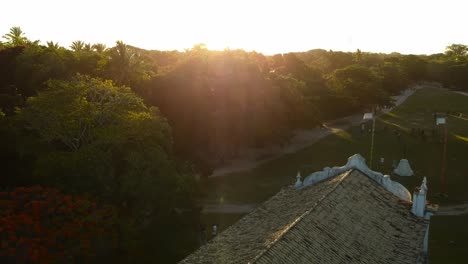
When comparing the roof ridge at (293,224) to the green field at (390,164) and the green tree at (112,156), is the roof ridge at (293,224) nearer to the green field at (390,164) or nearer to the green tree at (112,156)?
the green tree at (112,156)

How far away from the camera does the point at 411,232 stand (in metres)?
17.1

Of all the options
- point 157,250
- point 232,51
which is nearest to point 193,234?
point 157,250

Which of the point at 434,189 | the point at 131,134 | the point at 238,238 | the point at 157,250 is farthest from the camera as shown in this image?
the point at 434,189

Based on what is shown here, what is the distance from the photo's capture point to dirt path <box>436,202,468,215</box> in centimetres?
3134

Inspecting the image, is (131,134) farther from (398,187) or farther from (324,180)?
(398,187)

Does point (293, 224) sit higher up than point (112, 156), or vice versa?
point (293, 224)

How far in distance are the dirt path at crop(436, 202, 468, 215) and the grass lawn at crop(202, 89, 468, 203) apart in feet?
3.10

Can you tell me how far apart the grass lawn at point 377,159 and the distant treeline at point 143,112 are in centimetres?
271

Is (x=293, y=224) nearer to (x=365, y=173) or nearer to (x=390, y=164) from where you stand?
(x=365, y=173)

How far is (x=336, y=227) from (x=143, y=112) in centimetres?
1562

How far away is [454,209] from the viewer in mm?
32031

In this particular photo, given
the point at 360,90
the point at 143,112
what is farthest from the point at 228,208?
the point at 360,90

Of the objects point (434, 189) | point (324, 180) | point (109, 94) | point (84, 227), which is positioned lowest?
point (434, 189)

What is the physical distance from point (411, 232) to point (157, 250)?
13.1 meters
